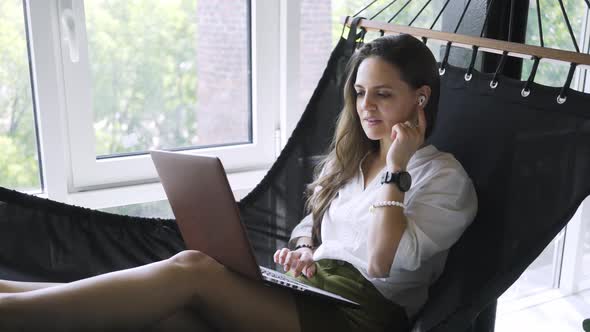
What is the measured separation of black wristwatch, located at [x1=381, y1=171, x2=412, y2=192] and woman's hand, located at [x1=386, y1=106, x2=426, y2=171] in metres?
0.02

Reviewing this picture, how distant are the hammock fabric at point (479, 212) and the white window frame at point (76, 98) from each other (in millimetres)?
420

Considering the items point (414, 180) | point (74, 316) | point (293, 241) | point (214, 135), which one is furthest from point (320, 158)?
point (74, 316)

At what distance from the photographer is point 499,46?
1380 mm

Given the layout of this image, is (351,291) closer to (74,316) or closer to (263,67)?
(74,316)

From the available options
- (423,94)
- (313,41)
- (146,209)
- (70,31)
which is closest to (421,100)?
(423,94)

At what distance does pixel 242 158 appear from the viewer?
2.22 m

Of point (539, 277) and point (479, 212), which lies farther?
point (539, 277)

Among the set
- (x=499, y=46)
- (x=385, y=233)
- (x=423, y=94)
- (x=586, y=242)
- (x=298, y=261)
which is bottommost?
(x=586, y=242)

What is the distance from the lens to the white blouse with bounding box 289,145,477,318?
128 cm

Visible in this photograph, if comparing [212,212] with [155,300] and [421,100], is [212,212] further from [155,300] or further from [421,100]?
[421,100]

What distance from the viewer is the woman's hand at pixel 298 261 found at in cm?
146

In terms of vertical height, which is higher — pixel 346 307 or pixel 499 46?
pixel 499 46

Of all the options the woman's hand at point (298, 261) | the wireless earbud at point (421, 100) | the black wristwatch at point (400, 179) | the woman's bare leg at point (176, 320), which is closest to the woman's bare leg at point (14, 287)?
the woman's bare leg at point (176, 320)

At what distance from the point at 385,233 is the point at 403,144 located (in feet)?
0.67
